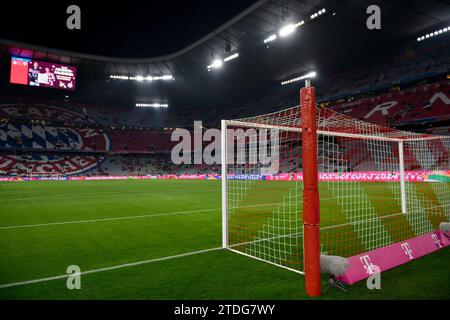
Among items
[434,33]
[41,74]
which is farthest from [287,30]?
[41,74]

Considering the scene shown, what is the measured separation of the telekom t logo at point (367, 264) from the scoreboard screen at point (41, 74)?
41.8 m

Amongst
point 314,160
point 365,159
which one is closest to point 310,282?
point 314,160

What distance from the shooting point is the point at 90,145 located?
53.5 meters

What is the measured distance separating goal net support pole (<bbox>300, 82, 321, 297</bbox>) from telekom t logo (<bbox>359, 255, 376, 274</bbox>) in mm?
990

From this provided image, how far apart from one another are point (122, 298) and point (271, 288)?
72.4 inches

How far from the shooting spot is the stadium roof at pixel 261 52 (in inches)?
987

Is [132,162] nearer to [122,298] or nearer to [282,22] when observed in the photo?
[282,22]

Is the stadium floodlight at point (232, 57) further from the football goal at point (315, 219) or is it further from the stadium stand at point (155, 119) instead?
the football goal at point (315, 219)

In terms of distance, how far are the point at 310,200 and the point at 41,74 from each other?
137 feet

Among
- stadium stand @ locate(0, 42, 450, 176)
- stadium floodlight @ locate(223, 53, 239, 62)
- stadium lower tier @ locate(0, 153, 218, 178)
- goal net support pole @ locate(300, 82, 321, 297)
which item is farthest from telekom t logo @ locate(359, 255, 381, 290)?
stadium lower tier @ locate(0, 153, 218, 178)

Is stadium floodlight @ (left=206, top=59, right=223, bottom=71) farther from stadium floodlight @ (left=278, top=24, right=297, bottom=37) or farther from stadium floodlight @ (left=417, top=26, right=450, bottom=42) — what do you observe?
stadium floodlight @ (left=417, top=26, right=450, bottom=42)

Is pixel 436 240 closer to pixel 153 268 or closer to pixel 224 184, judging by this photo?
pixel 224 184

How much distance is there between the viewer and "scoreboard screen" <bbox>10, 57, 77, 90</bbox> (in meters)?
34.7

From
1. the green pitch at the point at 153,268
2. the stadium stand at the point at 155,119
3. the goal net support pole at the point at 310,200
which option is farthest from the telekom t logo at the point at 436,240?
the stadium stand at the point at 155,119
